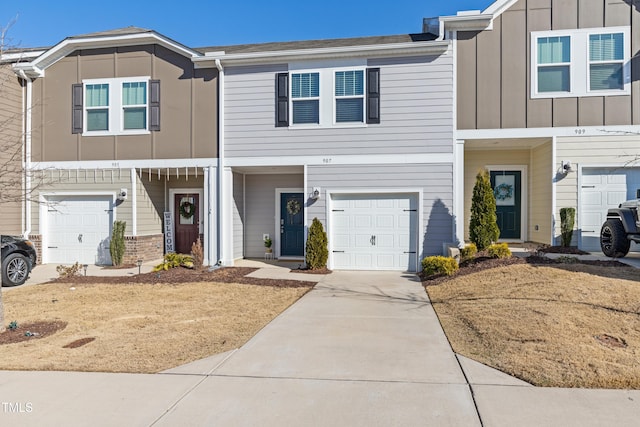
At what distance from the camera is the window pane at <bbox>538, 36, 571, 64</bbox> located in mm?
9906

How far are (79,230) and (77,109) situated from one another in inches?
141

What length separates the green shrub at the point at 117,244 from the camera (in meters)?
11.3

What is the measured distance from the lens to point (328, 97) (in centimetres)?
1052

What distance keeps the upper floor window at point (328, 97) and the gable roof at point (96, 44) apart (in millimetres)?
2868

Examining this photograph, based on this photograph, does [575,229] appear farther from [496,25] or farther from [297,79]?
[297,79]

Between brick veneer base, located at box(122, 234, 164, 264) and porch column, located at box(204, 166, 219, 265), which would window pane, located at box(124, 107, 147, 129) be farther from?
brick veneer base, located at box(122, 234, 164, 264)

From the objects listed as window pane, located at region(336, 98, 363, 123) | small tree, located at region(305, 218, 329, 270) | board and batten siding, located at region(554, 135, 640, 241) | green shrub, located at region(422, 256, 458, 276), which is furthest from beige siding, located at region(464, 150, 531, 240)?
small tree, located at region(305, 218, 329, 270)

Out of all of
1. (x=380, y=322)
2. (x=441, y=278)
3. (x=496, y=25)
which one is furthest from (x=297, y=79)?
(x=380, y=322)

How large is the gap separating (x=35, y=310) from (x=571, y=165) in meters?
11.9

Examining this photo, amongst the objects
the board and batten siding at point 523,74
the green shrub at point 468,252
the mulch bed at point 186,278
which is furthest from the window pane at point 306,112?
the green shrub at point 468,252

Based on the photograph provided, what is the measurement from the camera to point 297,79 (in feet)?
35.0

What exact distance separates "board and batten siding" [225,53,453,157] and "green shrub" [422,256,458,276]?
116 inches

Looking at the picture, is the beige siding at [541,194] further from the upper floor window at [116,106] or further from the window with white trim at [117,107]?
the window with white trim at [117,107]

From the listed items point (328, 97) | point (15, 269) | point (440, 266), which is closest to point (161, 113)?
point (328, 97)
